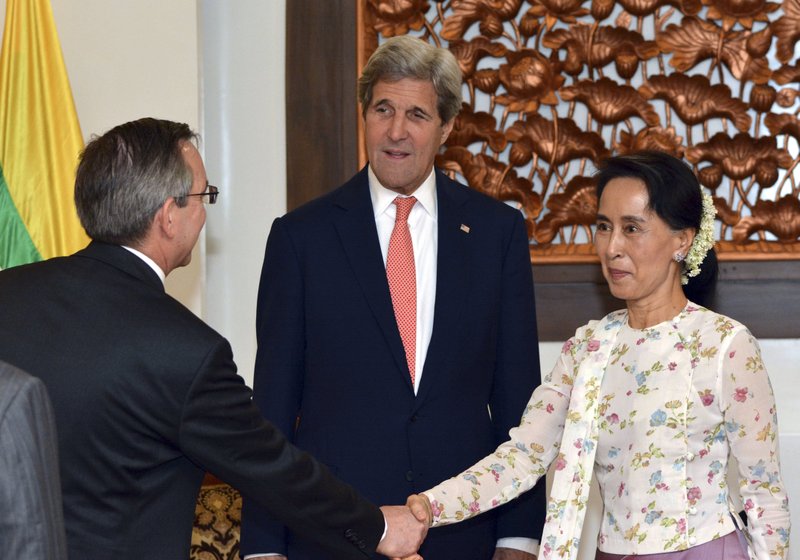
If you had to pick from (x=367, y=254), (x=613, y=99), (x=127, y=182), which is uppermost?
(x=613, y=99)

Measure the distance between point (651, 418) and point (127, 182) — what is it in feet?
4.14

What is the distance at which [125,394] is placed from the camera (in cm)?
208

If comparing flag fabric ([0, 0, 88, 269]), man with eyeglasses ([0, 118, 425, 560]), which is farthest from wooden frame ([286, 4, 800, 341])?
man with eyeglasses ([0, 118, 425, 560])

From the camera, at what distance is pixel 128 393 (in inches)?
81.8

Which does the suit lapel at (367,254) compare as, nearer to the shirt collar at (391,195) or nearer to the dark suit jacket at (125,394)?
the shirt collar at (391,195)

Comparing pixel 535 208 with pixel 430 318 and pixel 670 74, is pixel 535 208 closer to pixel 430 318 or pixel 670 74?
pixel 670 74

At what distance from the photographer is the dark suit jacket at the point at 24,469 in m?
1.16

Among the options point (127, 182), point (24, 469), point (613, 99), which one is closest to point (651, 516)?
point (127, 182)

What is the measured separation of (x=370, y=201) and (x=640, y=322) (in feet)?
2.55

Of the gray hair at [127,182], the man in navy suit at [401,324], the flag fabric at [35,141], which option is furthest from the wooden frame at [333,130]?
the gray hair at [127,182]

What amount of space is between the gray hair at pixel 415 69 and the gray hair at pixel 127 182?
850 millimetres

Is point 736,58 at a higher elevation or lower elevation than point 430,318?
higher

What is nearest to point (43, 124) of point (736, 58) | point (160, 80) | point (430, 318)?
point (160, 80)

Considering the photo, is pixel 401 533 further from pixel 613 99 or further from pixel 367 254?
pixel 613 99
